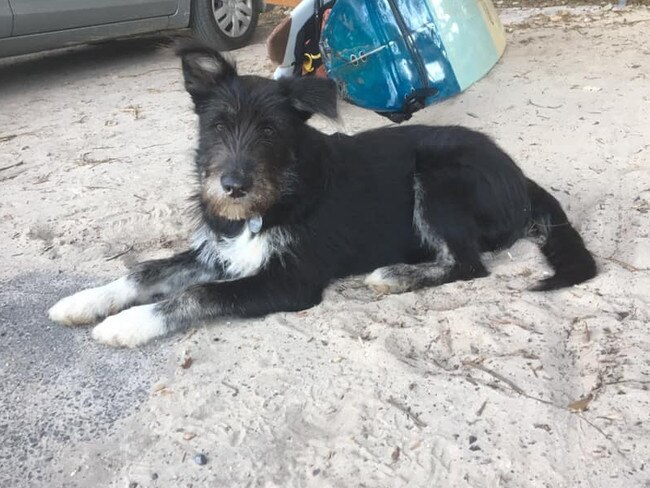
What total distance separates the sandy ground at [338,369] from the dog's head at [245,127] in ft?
2.42

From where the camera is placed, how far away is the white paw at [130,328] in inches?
136

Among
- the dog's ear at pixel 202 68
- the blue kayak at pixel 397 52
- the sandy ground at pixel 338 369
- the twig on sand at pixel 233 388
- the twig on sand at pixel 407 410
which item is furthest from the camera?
the blue kayak at pixel 397 52

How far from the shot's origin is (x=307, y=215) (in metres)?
3.92

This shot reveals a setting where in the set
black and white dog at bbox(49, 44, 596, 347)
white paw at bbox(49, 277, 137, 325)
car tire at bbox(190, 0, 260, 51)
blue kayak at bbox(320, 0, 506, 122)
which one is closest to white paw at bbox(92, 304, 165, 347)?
black and white dog at bbox(49, 44, 596, 347)

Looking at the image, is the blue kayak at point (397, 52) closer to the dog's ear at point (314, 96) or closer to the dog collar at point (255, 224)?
the dog's ear at point (314, 96)

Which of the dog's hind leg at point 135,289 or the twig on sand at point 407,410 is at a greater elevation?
the dog's hind leg at point 135,289

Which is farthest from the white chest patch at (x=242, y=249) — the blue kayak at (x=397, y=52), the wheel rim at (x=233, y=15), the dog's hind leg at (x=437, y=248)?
the wheel rim at (x=233, y=15)

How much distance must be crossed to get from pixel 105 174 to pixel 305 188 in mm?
2480

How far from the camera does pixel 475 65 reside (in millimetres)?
6598

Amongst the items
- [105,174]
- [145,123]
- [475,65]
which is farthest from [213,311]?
[475,65]

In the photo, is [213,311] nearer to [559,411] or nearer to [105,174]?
[559,411]

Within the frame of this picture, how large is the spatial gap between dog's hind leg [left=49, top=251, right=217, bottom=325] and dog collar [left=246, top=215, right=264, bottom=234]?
0.47 metres

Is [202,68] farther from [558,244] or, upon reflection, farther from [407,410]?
[558,244]

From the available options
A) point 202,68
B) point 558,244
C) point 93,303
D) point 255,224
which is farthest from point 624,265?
point 93,303
